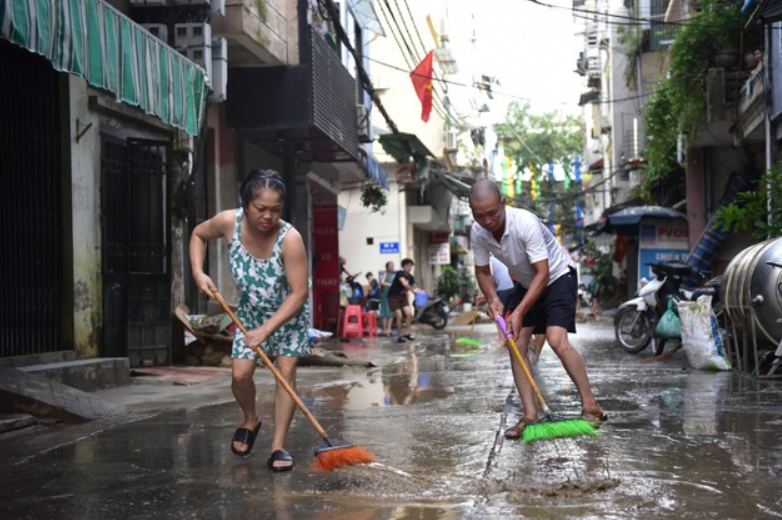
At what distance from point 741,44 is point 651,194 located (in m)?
11.3

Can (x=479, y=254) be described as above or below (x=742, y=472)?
above

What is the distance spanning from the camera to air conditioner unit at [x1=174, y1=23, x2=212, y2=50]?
11.2 meters

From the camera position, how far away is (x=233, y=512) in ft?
12.7

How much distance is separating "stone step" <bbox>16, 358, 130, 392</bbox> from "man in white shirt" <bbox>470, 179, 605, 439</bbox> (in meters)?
4.01

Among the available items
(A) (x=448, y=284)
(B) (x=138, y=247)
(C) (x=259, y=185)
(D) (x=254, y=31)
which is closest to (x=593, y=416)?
(C) (x=259, y=185)

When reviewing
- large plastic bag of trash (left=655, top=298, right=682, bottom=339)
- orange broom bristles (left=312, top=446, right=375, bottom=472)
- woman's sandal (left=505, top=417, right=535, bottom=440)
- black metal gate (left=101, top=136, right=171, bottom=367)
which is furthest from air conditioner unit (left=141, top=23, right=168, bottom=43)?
orange broom bristles (left=312, top=446, right=375, bottom=472)

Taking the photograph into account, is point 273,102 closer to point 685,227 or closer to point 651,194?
point 685,227

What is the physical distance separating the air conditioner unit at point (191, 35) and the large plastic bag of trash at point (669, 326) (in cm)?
650

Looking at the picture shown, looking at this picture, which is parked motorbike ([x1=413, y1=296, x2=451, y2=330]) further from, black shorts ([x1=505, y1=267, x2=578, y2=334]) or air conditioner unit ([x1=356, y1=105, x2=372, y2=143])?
black shorts ([x1=505, y1=267, x2=578, y2=334])

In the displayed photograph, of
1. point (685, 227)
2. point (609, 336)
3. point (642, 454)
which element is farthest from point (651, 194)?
point (642, 454)

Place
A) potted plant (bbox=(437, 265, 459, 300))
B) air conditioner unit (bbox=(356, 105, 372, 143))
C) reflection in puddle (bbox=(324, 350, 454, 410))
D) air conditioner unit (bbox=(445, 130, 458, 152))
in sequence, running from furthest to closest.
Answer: potted plant (bbox=(437, 265, 459, 300))
air conditioner unit (bbox=(445, 130, 458, 152))
air conditioner unit (bbox=(356, 105, 372, 143))
reflection in puddle (bbox=(324, 350, 454, 410))

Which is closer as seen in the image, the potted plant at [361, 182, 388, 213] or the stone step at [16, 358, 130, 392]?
the stone step at [16, 358, 130, 392]

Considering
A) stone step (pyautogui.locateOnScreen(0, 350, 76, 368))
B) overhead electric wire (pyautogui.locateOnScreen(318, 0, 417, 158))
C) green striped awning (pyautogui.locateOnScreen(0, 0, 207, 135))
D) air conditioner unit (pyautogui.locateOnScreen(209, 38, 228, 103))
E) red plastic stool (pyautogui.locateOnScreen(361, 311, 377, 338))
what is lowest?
red plastic stool (pyautogui.locateOnScreen(361, 311, 377, 338))

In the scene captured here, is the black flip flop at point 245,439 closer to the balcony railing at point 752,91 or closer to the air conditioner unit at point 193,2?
the air conditioner unit at point 193,2
